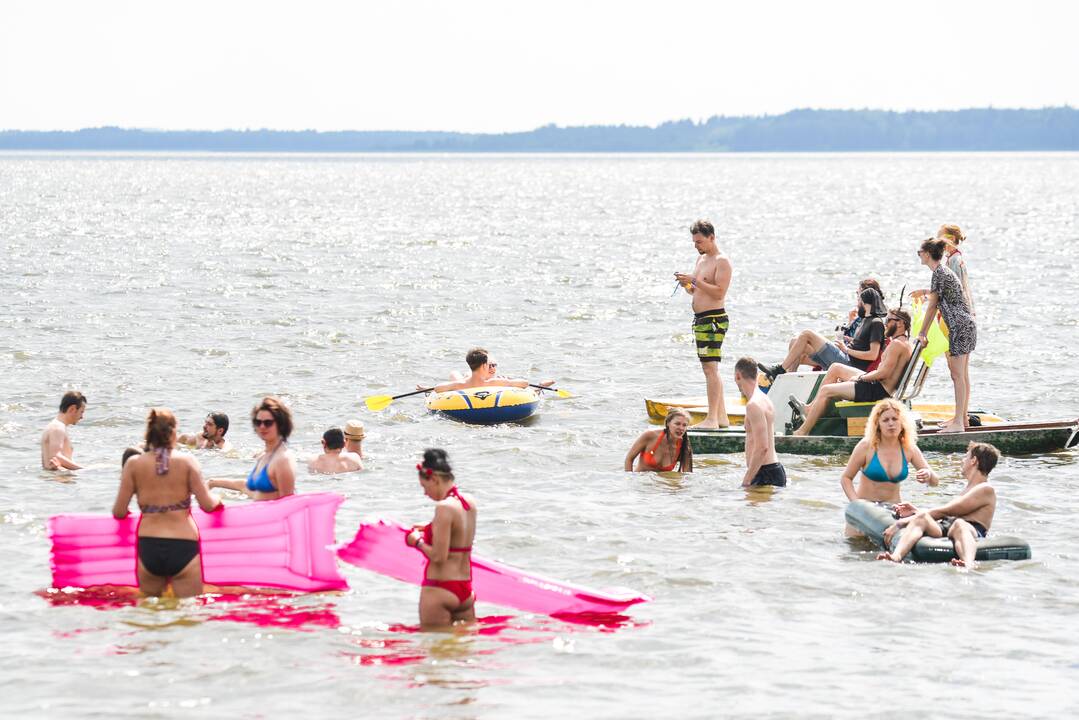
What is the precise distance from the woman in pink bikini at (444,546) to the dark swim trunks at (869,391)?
262 inches

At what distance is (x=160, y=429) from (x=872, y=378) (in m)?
8.21

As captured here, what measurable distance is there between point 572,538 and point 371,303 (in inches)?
875

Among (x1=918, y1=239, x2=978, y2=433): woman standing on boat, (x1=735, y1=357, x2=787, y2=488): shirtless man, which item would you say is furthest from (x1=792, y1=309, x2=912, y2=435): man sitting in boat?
(x1=735, y1=357, x2=787, y2=488): shirtless man

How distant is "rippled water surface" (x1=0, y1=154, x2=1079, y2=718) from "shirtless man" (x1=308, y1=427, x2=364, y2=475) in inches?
9.8

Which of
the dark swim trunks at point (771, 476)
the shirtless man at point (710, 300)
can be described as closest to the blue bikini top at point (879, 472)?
the dark swim trunks at point (771, 476)

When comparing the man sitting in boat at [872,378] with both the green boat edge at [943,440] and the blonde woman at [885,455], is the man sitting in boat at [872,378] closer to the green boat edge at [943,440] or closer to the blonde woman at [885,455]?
the green boat edge at [943,440]

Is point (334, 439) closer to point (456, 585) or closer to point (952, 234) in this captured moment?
point (456, 585)

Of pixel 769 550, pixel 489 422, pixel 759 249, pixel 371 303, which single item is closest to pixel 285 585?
pixel 769 550

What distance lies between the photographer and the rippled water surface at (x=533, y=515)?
8.96 m

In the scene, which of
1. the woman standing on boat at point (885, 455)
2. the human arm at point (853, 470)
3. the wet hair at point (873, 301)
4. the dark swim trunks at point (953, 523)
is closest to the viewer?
the dark swim trunks at point (953, 523)

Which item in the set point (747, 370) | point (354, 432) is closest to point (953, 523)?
point (747, 370)

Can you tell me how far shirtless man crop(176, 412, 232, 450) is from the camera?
A: 47.7ft

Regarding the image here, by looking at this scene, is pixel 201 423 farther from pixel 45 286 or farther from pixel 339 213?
pixel 339 213

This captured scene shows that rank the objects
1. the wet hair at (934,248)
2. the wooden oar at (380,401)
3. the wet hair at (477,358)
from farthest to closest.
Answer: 1. the wooden oar at (380,401)
2. the wet hair at (477,358)
3. the wet hair at (934,248)
